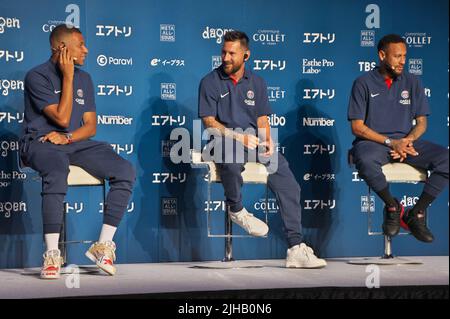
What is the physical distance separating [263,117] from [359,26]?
1.23 metres

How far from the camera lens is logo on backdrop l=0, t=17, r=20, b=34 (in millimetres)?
5949

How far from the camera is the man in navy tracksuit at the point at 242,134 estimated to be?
18.4ft

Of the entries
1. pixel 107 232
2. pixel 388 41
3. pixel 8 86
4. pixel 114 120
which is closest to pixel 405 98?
pixel 388 41

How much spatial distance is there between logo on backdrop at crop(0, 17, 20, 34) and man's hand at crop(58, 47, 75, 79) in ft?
2.32

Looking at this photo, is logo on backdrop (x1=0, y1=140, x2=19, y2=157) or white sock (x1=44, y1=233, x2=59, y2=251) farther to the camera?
logo on backdrop (x1=0, y1=140, x2=19, y2=157)

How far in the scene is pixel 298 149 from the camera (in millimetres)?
6578

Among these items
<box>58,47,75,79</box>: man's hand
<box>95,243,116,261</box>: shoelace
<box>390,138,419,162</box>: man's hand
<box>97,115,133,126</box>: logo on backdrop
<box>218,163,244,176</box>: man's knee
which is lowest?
<box>95,243,116,261</box>: shoelace

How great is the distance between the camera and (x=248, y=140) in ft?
18.6

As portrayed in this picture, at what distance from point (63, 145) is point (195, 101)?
4.19 feet

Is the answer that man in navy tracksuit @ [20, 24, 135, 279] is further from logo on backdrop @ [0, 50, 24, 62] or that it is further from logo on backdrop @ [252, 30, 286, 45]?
logo on backdrop @ [252, 30, 286, 45]

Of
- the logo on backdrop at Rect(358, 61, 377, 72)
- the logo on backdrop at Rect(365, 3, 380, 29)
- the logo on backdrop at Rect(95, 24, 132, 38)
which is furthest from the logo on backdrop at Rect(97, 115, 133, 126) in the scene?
the logo on backdrop at Rect(365, 3, 380, 29)
